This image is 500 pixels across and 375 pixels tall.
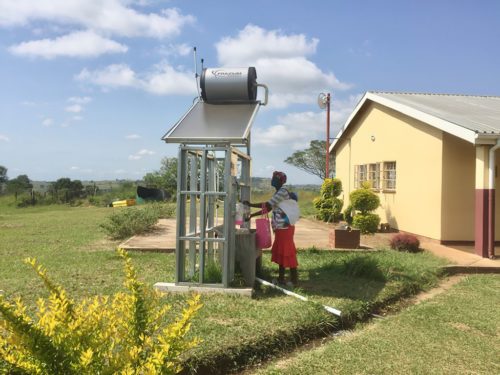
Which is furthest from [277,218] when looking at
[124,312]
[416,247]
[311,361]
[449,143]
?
[449,143]

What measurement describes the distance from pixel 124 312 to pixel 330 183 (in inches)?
543

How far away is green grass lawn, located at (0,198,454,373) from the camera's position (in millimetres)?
4336

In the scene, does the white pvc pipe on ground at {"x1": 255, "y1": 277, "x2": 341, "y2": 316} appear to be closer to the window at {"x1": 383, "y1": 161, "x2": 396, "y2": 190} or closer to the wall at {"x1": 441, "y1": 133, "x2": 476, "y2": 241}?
the wall at {"x1": 441, "y1": 133, "x2": 476, "y2": 241}

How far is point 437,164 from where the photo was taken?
1069cm

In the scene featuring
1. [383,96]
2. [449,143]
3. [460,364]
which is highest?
[383,96]

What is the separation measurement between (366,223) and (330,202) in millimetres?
4005

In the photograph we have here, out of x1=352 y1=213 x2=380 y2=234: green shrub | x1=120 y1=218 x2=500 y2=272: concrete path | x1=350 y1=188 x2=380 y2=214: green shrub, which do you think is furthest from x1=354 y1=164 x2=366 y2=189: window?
x1=352 y1=213 x2=380 y2=234: green shrub

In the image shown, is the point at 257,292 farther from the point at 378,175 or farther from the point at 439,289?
the point at 378,175

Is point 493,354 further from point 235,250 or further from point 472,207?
point 472,207

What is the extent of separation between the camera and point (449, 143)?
10.5 m

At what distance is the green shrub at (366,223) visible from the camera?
12.0m

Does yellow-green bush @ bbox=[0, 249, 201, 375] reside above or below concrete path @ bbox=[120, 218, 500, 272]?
above

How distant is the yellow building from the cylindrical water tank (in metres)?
4.84

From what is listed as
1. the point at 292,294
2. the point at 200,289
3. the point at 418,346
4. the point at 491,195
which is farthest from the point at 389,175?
the point at 418,346
